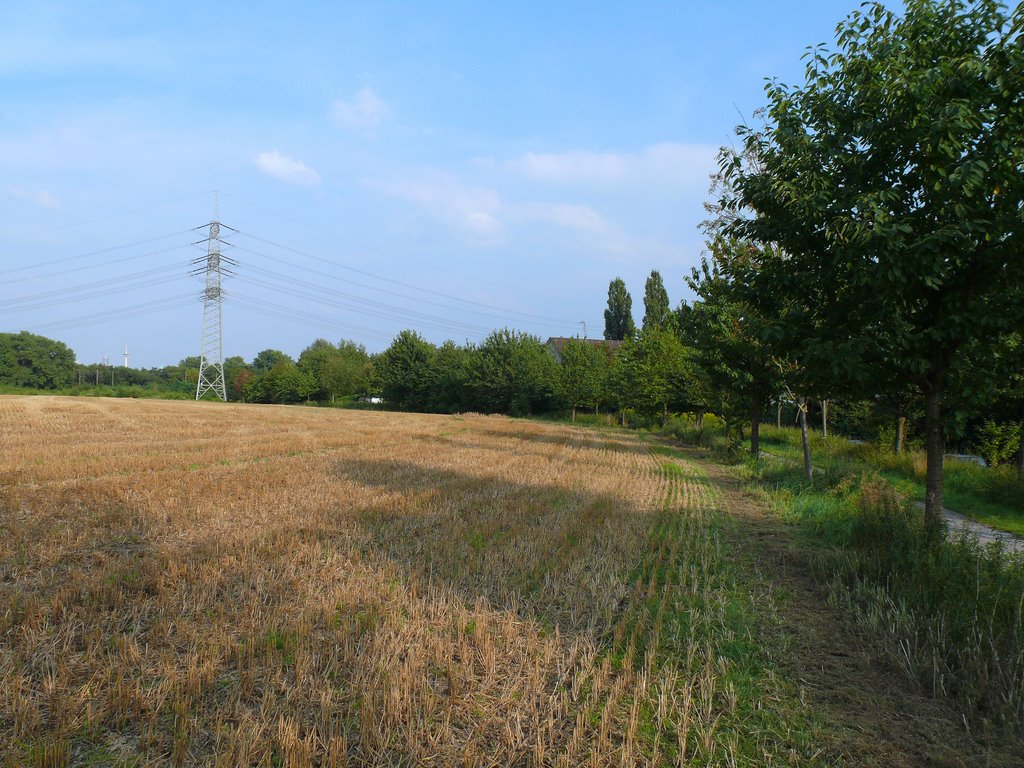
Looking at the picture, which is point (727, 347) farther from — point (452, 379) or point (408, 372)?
point (408, 372)

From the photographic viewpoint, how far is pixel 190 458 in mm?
14852

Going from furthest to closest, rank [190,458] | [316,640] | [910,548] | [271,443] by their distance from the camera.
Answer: [271,443] → [190,458] → [910,548] → [316,640]

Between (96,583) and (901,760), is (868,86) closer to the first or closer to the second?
(901,760)

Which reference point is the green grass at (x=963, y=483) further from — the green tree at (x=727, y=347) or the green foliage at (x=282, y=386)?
the green foliage at (x=282, y=386)

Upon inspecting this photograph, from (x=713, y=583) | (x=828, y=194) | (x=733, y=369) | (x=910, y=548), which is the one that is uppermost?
(x=828, y=194)

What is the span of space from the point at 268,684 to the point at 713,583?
4.74 meters

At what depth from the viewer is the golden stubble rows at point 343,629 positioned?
133 inches

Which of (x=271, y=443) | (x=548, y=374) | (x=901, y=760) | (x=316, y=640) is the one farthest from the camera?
(x=548, y=374)

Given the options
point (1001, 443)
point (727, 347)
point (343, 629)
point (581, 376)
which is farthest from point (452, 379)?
point (343, 629)

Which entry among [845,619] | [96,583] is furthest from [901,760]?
[96,583]

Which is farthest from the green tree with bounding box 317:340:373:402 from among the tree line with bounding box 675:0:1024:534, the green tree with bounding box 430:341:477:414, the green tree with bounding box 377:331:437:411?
the tree line with bounding box 675:0:1024:534

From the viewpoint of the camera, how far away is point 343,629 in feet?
15.4

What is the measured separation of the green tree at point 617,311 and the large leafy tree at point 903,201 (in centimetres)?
7538

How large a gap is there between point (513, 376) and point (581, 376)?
334 inches
